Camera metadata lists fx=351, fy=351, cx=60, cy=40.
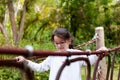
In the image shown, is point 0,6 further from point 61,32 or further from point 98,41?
point 61,32

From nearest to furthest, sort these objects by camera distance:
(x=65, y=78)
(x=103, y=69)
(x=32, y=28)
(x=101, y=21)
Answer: (x=65, y=78) → (x=103, y=69) → (x=101, y=21) → (x=32, y=28)

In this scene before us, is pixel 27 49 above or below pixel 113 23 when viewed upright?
below

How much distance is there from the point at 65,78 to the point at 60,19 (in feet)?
30.3

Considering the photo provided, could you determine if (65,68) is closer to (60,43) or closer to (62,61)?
(62,61)

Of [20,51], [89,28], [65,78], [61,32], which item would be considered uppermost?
[89,28]

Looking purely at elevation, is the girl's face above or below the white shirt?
above

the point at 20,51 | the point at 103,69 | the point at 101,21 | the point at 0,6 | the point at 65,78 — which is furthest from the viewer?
the point at 101,21

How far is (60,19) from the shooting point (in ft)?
38.1

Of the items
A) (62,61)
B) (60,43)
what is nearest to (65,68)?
(62,61)

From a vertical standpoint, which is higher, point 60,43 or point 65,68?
point 60,43

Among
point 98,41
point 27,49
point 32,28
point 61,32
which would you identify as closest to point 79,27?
point 32,28

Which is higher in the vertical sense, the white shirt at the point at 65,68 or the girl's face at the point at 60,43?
the girl's face at the point at 60,43

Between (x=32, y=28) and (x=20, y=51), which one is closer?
(x=20, y=51)

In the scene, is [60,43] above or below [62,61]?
above
